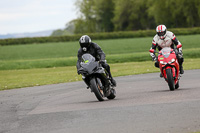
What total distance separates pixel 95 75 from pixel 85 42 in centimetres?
83

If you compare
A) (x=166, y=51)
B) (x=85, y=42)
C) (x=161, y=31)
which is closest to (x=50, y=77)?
(x=161, y=31)

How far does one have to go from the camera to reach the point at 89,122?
8086mm

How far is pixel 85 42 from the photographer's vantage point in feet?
36.6

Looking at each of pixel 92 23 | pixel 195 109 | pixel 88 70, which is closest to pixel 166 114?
pixel 195 109

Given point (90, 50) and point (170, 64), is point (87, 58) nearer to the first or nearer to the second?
point (90, 50)

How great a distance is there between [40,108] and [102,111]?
222 cm

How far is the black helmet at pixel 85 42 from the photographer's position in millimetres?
11117

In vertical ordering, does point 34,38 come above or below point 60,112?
below

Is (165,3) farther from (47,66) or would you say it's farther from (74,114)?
(74,114)

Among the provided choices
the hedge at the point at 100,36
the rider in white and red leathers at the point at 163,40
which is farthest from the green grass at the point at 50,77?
the hedge at the point at 100,36

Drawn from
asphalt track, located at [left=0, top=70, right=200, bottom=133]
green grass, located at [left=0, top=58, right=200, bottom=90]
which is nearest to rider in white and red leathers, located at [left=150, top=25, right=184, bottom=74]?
asphalt track, located at [left=0, top=70, right=200, bottom=133]

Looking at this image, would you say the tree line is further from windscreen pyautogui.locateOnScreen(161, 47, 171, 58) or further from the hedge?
windscreen pyautogui.locateOnScreen(161, 47, 171, 58)

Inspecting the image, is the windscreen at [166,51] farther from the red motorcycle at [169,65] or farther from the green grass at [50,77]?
the green grass at [50,77]

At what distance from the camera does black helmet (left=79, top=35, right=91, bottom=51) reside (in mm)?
11117
